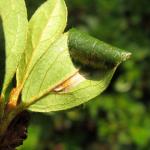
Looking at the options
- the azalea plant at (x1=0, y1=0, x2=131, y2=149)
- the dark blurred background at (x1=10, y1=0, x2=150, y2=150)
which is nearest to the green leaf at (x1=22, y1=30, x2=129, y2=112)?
the azalea plant at (x1=0, y1=0, x2=131, y2=149)

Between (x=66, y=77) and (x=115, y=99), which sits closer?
(x=66, y=77)

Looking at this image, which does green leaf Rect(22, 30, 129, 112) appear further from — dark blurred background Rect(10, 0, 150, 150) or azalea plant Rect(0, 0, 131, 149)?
dark blurred background Rect(10, 0, 150, 150)

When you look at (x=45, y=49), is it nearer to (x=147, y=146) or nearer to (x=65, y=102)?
(x=65, y=102)

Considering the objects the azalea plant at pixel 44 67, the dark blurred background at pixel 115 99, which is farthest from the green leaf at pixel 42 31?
the dark blurred background at pixel 115 99

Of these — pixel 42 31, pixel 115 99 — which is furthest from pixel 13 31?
pixel 115 99

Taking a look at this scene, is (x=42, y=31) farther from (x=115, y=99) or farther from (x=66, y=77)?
(x=115, y=99)

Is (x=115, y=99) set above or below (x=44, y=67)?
below

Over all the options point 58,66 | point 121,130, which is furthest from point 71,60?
point 121,130
